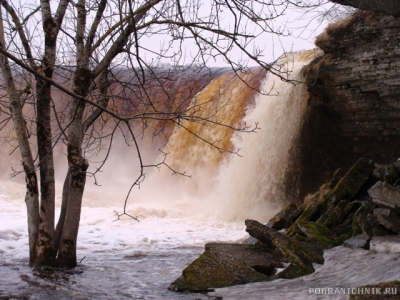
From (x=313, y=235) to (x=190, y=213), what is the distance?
22.9 feet

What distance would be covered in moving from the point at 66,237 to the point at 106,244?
9.47 ft

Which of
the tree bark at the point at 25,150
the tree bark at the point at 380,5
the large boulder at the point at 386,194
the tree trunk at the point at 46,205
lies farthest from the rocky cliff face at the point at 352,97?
the tree bark at the point at 25,150

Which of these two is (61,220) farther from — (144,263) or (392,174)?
(392,174)

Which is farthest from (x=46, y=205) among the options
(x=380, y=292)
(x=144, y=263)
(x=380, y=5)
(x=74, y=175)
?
(x=380, y=5)

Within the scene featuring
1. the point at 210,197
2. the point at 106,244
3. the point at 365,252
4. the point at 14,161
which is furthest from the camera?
the point at 14,161

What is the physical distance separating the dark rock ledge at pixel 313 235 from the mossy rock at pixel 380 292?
1589mm

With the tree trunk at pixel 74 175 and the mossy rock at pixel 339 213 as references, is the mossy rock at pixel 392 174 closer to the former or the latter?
the mossy rock at pixel 339 213

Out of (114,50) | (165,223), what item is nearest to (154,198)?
(165,223)

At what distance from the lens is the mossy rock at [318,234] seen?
611 cm

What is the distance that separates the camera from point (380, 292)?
12.2ft

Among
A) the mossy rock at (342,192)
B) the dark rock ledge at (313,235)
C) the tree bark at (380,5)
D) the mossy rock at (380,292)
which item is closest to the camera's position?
the mossy rock at (380,292)

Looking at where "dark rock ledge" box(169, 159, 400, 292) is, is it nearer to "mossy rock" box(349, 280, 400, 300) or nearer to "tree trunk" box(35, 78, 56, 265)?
"mossy rock" box(349, 280, 400, 300)

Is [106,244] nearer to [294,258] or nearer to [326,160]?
[294,258]

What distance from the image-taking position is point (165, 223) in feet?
38.4
